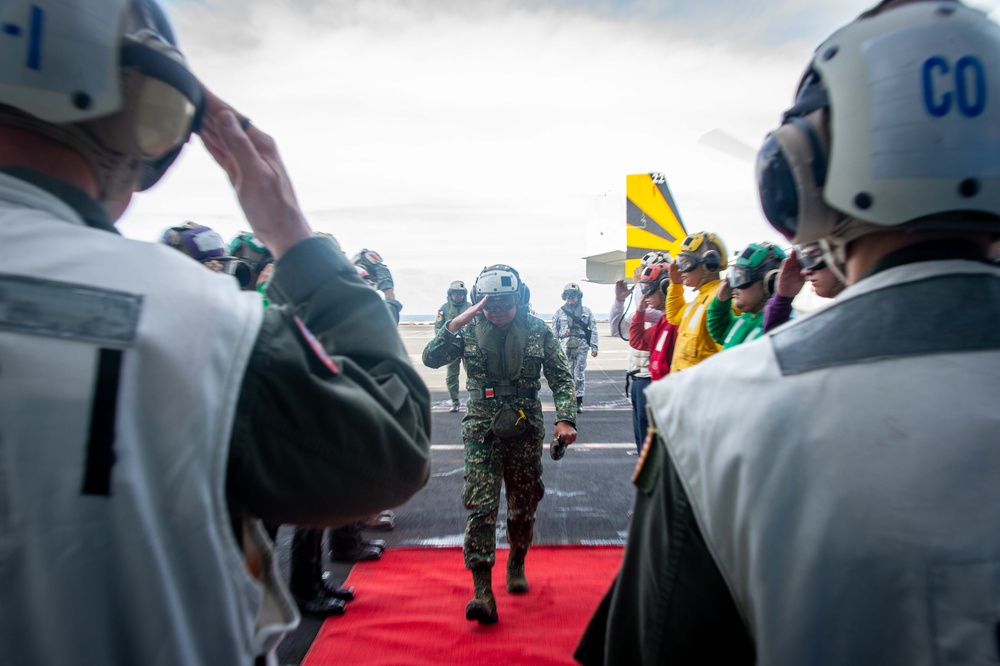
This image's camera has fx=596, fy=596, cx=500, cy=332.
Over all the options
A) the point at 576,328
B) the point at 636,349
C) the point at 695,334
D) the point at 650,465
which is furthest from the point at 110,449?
the point at 576,328

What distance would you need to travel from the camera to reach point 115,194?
100 centimetres

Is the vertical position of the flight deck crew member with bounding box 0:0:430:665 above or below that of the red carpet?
above

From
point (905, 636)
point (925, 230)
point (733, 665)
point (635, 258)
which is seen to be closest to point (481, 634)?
point (733, 665)

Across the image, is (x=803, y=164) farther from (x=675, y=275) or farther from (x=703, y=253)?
(x=675, y=275)

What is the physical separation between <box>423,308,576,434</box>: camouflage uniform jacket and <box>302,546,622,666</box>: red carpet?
1.01 m

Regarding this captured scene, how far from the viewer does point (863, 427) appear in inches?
33.4

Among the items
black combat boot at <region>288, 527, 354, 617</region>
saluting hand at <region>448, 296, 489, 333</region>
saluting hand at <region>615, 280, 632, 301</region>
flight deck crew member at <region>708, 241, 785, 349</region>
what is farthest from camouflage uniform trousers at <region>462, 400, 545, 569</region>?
saluting hand at <region>615, 280, 632, 301</region>

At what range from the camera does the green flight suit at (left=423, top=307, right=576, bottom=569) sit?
12.4 ft

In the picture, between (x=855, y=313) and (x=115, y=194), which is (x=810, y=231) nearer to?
(x=855, y=313)

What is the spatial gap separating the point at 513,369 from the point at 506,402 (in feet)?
0.74

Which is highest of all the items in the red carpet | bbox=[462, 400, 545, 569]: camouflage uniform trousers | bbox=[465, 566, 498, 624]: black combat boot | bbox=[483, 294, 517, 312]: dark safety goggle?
bbox=[483, 294, 517, 312]: dark safety goggle

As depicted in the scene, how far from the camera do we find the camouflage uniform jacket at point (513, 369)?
3.95 m

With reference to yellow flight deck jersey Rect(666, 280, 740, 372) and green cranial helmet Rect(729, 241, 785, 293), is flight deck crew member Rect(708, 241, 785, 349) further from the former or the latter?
yellow flight deck jersey Rect(666, 280, 740, 372)

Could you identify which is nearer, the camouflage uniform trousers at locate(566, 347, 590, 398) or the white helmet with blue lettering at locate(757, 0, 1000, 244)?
the white helmet with blue lettering at locate(757, 0, 1000, 244)
